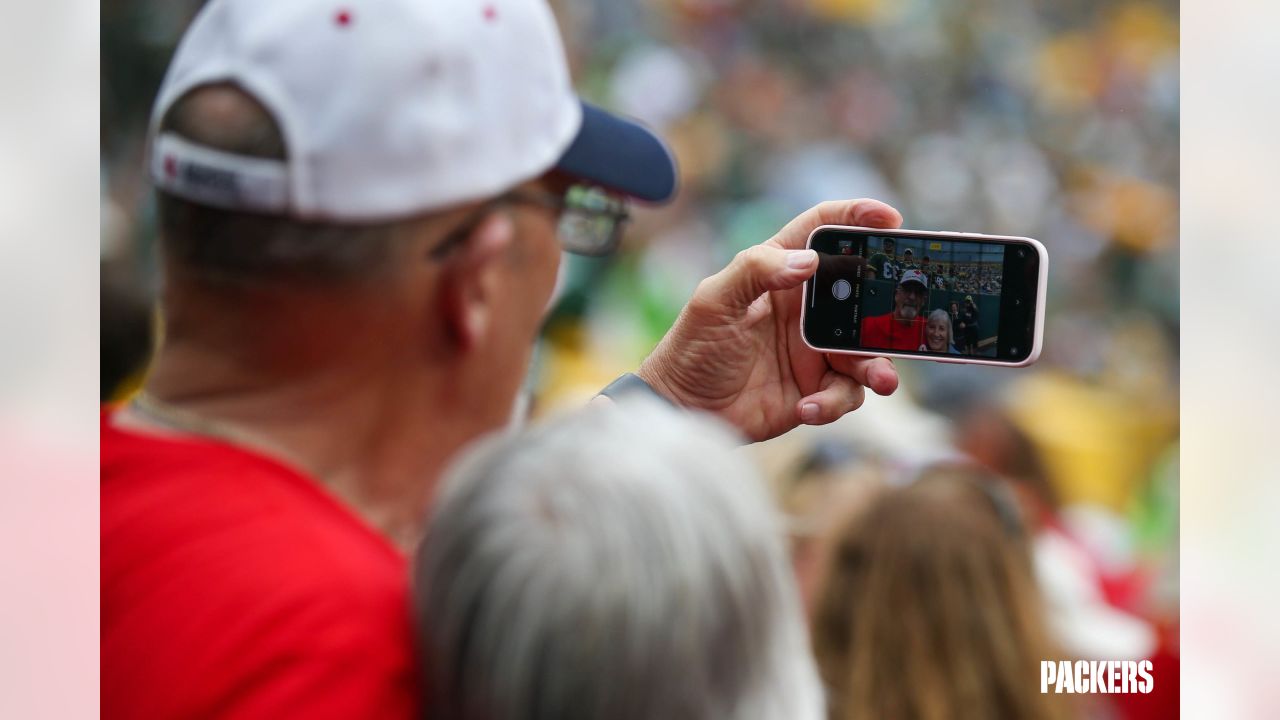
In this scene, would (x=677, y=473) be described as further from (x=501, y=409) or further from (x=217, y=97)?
(x=217, y=97)

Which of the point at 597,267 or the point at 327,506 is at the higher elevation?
the point at 597,267

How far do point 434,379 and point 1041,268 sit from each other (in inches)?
22.9

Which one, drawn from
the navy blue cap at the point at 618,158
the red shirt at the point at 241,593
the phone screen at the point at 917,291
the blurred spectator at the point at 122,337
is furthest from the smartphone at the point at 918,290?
the blurred spectator at the point at 122,337

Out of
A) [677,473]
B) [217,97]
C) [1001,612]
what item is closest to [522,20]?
[217,97]

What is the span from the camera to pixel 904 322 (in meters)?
1.02

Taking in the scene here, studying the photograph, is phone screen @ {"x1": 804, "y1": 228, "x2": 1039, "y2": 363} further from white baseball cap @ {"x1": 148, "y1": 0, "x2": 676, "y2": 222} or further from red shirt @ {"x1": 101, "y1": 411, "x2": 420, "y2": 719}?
red shirt @ {"x1": 101, "y1": 411, "x2": 420, "y2": 719}

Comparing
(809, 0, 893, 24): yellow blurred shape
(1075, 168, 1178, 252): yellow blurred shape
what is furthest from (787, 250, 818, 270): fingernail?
(1075, 168, 1178, 252): yellow blurred shape

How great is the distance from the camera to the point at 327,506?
2.35 feet

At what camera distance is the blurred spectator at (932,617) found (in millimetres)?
1144

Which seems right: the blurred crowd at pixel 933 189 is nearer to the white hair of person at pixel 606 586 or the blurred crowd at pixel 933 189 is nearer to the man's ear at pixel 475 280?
the man's ear at pixel 475 280

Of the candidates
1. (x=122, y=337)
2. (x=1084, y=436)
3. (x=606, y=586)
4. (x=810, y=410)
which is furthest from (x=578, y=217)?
(x=1084, y=436)

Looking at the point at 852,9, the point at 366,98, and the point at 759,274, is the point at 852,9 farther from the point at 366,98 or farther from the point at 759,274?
the point at 366,98
